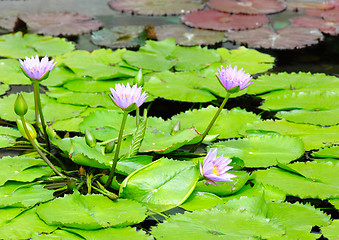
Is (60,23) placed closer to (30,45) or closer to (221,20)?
(30,45)

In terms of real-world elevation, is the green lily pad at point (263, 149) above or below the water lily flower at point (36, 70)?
below

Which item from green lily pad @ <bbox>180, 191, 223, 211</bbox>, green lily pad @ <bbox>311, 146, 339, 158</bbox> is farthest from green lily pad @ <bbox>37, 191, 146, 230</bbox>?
green lily pad @ <bbox>311, 146, 339, 158</bbox>

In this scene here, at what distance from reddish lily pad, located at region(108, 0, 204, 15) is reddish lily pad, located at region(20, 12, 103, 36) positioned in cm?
36

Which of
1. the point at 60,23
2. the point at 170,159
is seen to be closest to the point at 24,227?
the point at 170,159

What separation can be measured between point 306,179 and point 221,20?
192cm

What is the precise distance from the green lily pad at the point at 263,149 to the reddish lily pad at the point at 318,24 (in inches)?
64.9

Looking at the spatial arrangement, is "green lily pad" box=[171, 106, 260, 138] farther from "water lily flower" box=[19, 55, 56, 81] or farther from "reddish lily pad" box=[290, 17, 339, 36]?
"reddish lily pad" box=[290, 17, 339, 36]

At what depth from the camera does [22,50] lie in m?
2.66

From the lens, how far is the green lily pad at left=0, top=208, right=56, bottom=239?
1.26 metres

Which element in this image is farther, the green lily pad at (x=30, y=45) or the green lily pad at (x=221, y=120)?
the green lily pad at (x=30, y=45)

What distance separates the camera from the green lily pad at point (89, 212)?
49.8 inches

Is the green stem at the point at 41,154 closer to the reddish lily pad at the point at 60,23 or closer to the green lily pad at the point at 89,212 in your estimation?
the green lily pad at the point at 89,212

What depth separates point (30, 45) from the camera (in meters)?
2.74

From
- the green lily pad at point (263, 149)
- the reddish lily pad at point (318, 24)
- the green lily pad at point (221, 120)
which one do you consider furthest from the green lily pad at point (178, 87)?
the reddish lily pad at point (318, 24)
